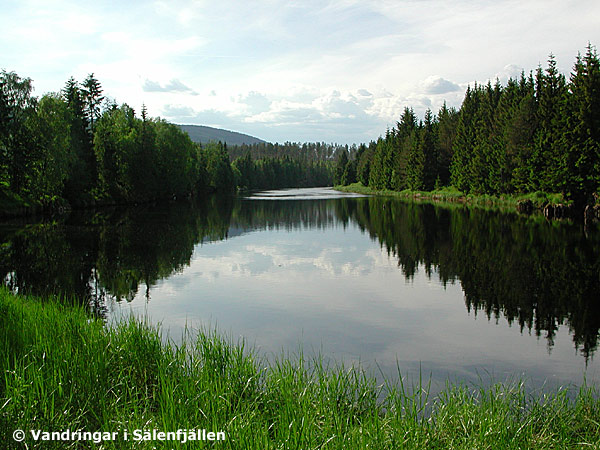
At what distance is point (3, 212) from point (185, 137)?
160ft

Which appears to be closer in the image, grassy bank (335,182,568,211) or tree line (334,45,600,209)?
tree line (334,45,600,209)

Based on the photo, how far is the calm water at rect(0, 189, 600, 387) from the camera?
1114cm

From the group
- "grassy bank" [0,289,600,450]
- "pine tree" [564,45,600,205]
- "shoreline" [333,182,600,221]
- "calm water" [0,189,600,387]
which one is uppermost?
"pine tree" [564,45,600,205]

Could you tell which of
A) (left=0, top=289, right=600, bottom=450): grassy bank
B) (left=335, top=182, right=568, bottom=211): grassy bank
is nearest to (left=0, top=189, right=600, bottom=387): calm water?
(left=0, top=289, right=600, bottom=450): grassy bank

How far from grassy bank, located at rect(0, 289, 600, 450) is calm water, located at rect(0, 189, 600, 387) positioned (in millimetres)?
3036

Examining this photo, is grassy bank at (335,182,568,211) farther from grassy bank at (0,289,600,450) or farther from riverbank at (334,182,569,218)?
grassy bank at (0,289,600,450)

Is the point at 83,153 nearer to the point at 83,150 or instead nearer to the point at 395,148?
the point at 83,150

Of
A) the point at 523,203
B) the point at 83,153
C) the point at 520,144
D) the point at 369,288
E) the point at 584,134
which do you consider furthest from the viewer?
the point at 83,153

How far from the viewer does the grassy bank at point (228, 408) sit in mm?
5438

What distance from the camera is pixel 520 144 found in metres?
53.1

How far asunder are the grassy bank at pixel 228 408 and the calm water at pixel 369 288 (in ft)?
9.96

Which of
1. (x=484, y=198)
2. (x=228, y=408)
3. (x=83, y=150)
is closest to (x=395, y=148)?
(x=484, y=198)

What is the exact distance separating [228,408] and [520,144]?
53.2m

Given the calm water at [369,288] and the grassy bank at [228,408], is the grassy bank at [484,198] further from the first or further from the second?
the grassy bank at [228,408]
